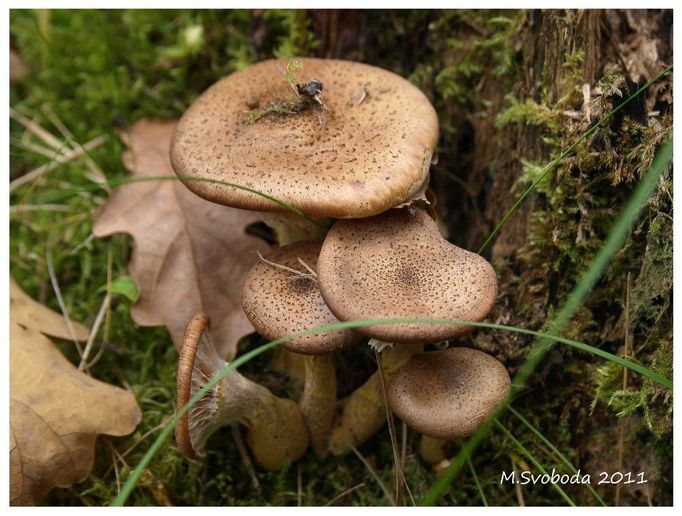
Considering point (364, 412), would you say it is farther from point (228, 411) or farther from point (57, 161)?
point (57, 161)

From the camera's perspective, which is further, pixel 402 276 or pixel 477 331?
pixel 477 331

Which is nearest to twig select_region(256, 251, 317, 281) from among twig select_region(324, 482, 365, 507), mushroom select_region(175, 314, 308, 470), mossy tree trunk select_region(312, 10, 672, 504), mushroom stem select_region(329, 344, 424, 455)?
mushroom select_region(175, 314, 308, 470)

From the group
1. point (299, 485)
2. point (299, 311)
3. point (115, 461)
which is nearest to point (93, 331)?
point (115, 461)

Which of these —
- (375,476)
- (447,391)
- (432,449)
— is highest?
(447,391)

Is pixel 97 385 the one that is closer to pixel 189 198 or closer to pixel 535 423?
pixel 189 198

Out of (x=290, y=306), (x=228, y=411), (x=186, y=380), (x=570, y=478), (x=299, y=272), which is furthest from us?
(x=570, y=478)

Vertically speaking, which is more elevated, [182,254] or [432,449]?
[182,254]

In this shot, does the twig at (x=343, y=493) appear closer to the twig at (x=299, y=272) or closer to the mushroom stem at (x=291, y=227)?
the twig at (x=299, y=272)
